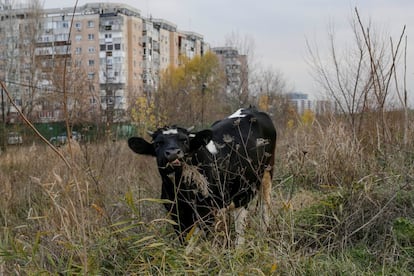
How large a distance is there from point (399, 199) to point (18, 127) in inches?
352

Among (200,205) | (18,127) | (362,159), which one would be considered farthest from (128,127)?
(200,205)

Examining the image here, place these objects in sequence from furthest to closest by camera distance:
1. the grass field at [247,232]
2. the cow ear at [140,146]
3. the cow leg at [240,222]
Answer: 1. the cow ear at [140,146]
2. the cow leg at [240,222]
3. the grass field at [247,232]

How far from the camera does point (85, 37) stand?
62469 mm

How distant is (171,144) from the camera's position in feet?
13.7

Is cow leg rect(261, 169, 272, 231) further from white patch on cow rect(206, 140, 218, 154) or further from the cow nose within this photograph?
the cow nose

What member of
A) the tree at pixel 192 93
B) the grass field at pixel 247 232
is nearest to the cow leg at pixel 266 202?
the grass field at pixel 247 232

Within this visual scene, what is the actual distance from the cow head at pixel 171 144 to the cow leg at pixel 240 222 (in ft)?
2.35

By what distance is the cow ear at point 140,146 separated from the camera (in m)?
4.48

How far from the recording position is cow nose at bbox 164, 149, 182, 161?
4.01 meters

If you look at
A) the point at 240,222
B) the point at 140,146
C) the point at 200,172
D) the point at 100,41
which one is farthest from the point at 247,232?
the point at 100,41

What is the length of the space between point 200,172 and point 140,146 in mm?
583

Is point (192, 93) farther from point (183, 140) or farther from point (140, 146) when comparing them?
point (183, 140)

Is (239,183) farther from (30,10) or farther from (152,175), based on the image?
(30,10)

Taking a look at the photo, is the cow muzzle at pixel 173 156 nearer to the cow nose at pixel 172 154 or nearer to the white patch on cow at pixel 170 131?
the cow nose at pixel 172 154
